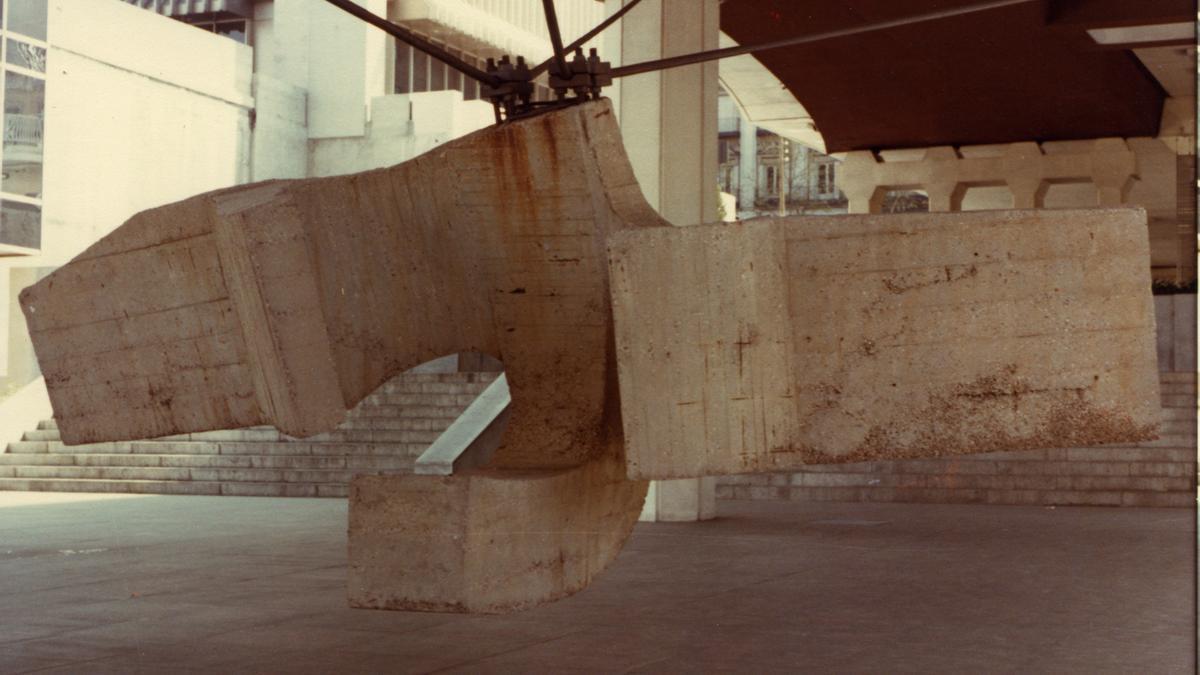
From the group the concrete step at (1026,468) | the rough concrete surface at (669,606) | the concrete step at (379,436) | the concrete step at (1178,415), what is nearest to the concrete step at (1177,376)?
the concrete step at (1178,415)

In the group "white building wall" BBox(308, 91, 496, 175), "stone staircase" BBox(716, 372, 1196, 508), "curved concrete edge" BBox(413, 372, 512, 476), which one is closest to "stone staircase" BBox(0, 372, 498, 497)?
"curved concrete edge" BBox(413, 372, 512, 476)

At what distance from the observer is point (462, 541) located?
739 centimetres

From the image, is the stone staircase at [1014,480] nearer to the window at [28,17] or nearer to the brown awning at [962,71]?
the brown awning at [962,71]

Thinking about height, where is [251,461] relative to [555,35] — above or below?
below

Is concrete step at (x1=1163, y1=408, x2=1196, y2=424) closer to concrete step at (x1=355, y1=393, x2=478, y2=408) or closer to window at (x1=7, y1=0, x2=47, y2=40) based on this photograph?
concrete step at (x1=355, y1=393, x2=478, y2=408)

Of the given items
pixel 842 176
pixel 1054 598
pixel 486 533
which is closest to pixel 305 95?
pixel 842 176

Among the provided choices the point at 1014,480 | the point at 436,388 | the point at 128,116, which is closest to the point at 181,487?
the point at 436,388

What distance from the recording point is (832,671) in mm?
8375

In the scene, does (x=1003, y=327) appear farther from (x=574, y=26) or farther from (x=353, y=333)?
(x=574, y=26)

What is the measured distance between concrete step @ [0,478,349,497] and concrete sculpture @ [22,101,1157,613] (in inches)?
571

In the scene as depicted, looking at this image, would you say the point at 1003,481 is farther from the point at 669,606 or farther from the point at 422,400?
the point at 669,606

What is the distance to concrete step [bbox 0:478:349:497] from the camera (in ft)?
74.5

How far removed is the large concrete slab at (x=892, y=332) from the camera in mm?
6680

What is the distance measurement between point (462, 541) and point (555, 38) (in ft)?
7.90
